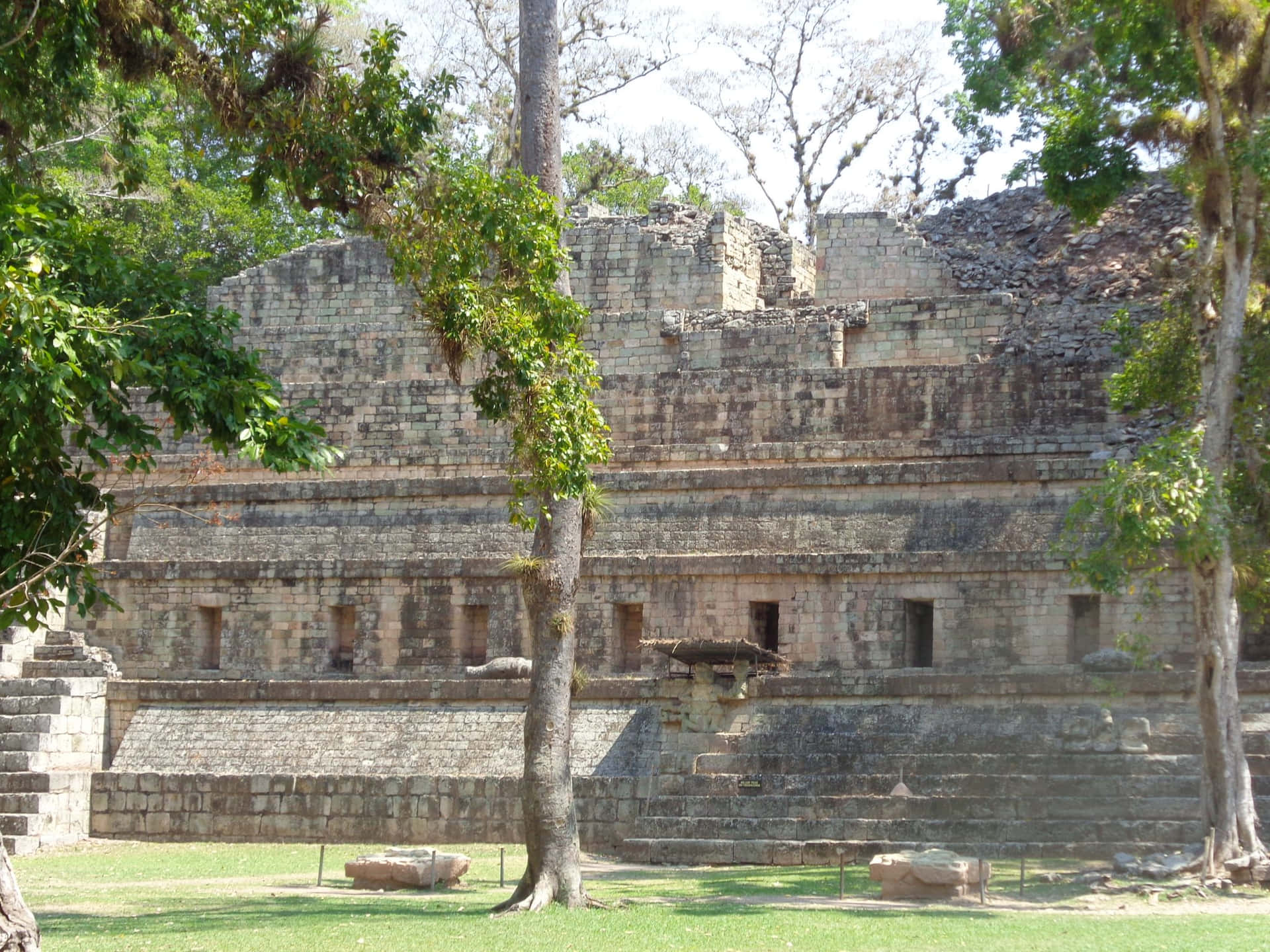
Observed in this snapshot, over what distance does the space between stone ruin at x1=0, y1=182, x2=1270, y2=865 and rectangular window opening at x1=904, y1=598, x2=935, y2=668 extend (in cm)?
5

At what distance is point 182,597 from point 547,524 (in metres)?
10.6

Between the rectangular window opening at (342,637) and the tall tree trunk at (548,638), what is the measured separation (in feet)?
29.7

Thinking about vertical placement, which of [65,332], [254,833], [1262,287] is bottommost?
[254,833]

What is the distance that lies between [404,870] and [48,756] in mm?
7434

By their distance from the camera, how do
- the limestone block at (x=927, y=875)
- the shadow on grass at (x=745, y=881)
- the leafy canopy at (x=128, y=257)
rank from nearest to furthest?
the leafy canopy at (x=128, y=257) → the limestone block at (x=927, y=875) → the shadow on grass at (x=745, y=881)

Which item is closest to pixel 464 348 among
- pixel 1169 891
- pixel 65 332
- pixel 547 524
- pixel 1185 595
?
pixel 547 524

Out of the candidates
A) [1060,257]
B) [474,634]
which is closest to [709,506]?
[474,634]

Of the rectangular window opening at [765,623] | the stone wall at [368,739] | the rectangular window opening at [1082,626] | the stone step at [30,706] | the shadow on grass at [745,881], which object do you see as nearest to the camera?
the shadow on grass at [745,881]

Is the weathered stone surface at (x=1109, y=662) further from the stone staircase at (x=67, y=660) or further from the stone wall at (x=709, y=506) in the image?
the stone staircase at (x=67, y=660)

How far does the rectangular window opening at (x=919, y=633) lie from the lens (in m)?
20.3

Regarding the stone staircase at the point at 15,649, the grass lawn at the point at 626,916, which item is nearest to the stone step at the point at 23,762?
the stone staircase at the point at 15,649

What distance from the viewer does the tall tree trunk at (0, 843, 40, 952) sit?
8.74 meters

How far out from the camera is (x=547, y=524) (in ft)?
45.5

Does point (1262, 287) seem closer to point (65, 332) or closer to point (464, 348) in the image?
point (464, 348)
